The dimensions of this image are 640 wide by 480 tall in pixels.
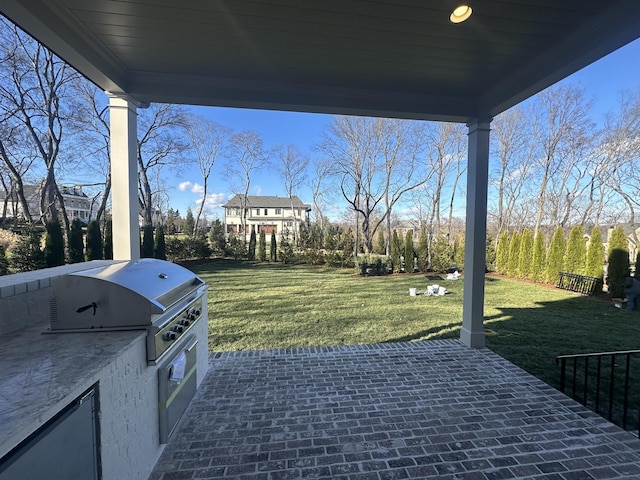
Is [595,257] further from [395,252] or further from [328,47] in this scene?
[328,47]

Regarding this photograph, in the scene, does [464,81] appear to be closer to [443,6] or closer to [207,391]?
[443,6]

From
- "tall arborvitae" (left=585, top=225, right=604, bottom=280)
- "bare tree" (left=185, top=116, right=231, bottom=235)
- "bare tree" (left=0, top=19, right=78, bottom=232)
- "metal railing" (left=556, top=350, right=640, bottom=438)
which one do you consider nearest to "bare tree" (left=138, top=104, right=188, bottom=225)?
"bare tree" (left=185, top=116, right=231, bottom=235)

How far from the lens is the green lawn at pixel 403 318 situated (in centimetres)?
441

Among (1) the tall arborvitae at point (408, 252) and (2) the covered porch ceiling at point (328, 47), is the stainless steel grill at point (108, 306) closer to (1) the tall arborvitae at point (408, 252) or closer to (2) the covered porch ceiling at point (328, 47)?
(2) the covered porch ceiling at point (328, 47)

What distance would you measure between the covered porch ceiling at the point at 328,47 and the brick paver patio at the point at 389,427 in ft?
9.88

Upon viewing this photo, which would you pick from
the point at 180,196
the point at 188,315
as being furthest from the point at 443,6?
the point at 180,196

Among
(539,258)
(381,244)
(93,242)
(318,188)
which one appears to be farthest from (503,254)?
(93,242)

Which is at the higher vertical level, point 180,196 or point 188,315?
point 180,196

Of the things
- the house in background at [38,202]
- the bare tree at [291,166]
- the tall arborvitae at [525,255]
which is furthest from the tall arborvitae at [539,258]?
the house in background at [38,202]

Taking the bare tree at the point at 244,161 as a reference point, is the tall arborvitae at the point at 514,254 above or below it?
below

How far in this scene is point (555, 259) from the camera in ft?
31.2

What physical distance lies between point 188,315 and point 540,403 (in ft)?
10.8

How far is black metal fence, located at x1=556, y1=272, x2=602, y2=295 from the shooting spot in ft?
26.3

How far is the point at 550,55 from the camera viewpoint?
2.59 m
